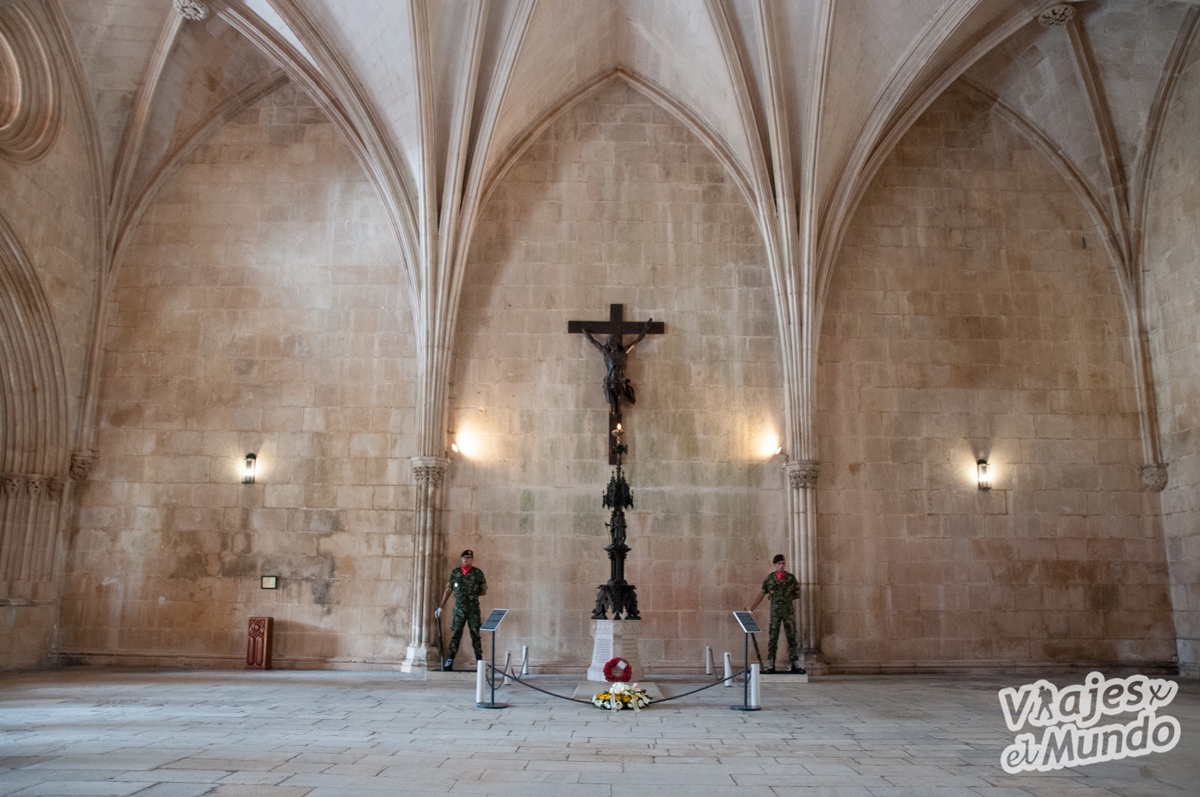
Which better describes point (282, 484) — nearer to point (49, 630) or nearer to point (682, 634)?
point (49, 630)

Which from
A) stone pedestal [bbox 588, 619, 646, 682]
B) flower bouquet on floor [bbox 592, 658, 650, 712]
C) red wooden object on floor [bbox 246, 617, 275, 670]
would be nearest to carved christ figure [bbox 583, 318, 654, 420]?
stone pedestal [bbox 588, 619, 646, 682]

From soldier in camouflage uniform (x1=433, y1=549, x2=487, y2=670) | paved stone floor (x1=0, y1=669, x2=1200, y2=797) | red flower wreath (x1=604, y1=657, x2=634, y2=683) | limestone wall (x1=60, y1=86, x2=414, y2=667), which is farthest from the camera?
limestone wall (x1=60, y1=86, x2=414, y2=667)

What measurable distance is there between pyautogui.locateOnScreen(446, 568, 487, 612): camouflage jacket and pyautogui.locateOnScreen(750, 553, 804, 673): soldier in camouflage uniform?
3.91m

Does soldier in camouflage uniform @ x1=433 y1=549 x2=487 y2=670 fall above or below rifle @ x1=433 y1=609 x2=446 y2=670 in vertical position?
above

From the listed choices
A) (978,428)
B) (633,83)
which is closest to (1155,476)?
(978,428)

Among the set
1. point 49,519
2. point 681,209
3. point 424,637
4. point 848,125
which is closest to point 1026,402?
point 848,125

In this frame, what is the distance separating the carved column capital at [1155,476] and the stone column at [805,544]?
17.2ft

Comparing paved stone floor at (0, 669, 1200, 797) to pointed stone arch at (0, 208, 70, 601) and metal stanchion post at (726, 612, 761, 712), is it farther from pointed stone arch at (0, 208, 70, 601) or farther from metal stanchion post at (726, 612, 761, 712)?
pointed stone arch at (0, 208, 70, 601)

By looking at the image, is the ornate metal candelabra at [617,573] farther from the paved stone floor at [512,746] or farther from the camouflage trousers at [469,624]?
the camouflage trousers at [469,624]

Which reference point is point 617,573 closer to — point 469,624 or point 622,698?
point 469,624

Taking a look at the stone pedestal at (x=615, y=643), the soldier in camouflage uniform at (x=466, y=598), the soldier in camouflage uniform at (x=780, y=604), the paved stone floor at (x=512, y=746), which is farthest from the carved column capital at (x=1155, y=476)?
the soldier in camouflage uniform at (x=466, y=598)

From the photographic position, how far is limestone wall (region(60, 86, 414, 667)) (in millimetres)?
12992

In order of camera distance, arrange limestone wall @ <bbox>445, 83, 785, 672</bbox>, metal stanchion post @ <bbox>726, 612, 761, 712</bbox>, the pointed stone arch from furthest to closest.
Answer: limestone wall @ <bbox>445, 83, 785, 672</bbox> → the pointed stone arch → metal stanchion post @ <bbox>726, 612, 761, 712</bbox>

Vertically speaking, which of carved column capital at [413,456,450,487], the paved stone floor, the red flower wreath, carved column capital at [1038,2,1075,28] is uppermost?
carved column capital at [1038,2,1075,28]
